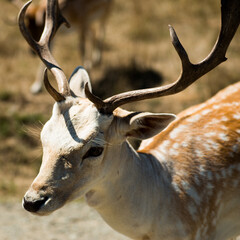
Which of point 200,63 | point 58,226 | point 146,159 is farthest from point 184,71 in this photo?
point 58,226

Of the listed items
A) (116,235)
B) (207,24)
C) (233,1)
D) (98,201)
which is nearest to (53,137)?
(98,201)

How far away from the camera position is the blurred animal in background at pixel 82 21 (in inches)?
343

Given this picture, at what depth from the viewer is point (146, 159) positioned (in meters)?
3.76

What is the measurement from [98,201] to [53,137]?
59cm

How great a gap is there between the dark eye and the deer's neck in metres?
0.21

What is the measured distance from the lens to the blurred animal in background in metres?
8.72

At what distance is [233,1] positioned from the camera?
3432 mm

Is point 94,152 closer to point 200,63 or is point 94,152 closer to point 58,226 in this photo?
point 200,63

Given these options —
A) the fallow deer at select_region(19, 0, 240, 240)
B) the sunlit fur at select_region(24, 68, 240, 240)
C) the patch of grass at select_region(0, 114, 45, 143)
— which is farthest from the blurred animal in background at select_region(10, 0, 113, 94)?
the sunlit fur at select_region(24, 68, 240, 240)

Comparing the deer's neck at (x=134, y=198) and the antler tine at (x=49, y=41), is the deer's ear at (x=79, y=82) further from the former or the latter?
the deer's neck at (x=134, y=198)

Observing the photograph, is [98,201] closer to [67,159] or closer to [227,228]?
[67,159]

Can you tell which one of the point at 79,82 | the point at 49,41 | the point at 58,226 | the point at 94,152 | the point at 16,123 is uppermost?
the point at 49,41

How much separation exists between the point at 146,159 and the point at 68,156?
2.61ft

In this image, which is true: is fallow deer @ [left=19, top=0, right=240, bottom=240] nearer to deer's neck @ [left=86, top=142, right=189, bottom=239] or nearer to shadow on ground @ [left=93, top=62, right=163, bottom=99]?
deer's neck @ [left=86, top=142, right=189, bottom=239]
